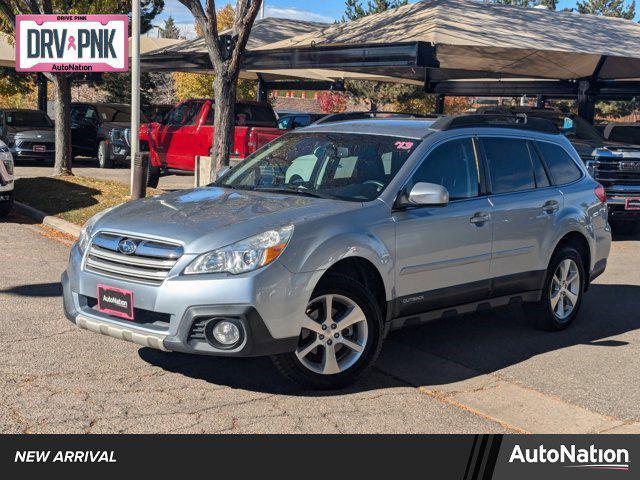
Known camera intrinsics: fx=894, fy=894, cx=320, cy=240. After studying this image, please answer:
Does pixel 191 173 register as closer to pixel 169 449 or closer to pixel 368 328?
pixel 368 328

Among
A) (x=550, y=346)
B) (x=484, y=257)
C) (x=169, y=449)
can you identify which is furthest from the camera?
(x=550, y=346)

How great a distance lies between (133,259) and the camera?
548 cm

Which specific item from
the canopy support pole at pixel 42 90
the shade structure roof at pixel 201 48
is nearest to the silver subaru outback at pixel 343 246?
the shade structure roof at pixel 201 48

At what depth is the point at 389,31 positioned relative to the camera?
1622 cm

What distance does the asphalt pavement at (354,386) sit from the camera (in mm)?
5102

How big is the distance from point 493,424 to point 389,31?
39.3 ft

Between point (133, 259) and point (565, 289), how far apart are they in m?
3.94

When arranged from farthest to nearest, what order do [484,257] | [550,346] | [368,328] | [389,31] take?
1. [389,31]
2. [550,346]
3. [484,257]
4. [368,328]

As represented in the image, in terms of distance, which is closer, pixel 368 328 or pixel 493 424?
pixel 493 424

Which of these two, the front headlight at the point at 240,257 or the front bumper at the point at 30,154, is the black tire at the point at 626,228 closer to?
the front headlight at the point at 240,257

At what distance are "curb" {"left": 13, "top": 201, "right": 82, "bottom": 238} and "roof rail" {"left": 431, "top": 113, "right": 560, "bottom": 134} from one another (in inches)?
249

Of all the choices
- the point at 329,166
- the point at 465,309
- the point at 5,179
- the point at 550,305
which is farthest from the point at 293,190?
the point at 5,179

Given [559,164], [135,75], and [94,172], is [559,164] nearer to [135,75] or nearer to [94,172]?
[135,75]

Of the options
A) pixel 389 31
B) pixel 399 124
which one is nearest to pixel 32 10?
pixel 389 31
